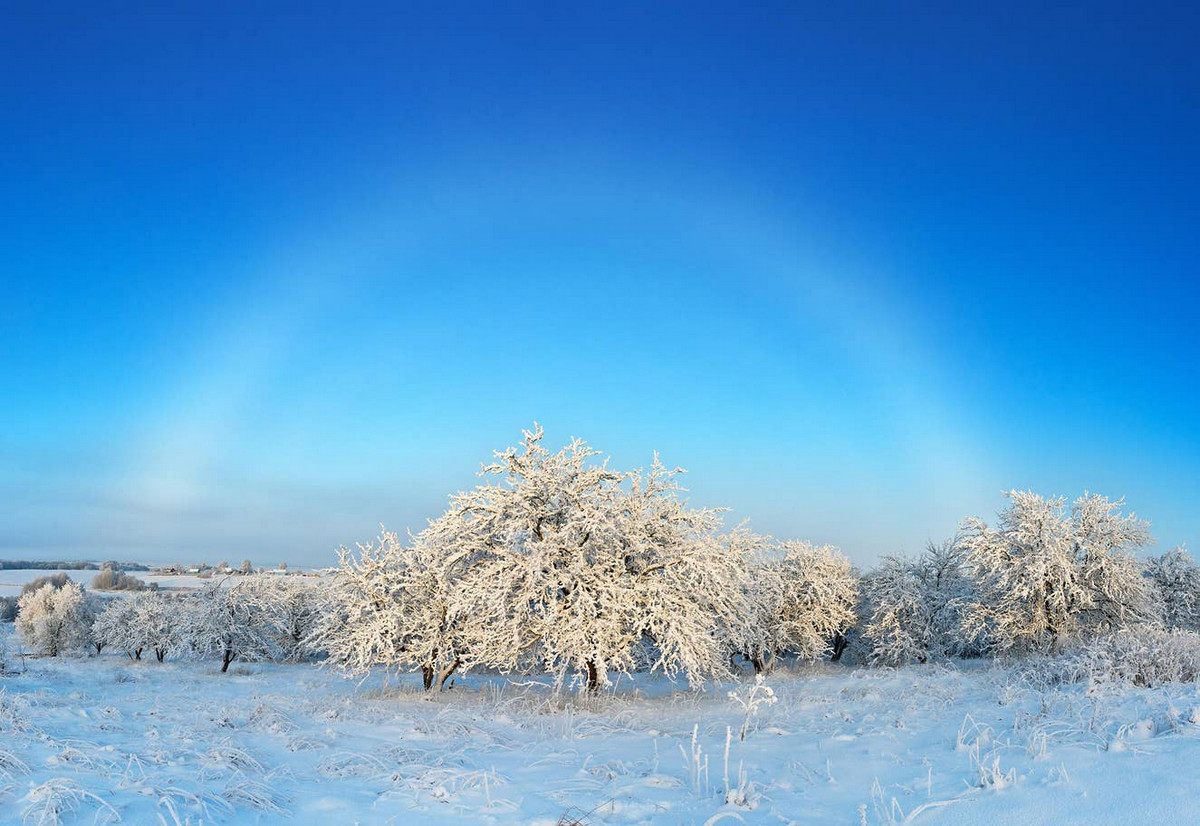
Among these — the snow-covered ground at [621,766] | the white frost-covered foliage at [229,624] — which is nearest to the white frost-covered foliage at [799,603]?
the snow-covered ground at [621,766]

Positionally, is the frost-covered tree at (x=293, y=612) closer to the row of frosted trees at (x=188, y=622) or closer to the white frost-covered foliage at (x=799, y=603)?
the row of frosted trees at (x=188, y=622)

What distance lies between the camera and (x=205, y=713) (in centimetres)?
1199

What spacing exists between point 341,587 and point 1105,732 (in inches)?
812

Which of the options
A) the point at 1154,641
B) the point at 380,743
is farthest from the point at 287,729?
the point at 1154,641

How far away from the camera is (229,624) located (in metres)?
40.4

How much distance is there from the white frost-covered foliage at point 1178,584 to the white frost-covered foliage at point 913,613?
10893 millimetres

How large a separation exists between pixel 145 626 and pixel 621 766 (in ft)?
165

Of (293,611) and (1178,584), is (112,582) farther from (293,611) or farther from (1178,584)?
(1178,584)

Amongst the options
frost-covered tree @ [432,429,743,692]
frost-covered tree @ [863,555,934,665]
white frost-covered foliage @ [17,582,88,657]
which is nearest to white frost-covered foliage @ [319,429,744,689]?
frost-covered tree @ [432,429,743,692]

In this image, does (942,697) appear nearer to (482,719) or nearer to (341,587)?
(482,719)

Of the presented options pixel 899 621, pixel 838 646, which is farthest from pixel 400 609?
pixel 838 646

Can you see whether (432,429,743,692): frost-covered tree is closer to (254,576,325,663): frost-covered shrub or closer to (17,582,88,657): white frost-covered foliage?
(254,576,325,663): frost-covered shrub

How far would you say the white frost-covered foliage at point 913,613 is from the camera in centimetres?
3719

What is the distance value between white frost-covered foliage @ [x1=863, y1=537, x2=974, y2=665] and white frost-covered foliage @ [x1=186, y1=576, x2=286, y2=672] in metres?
38.2
